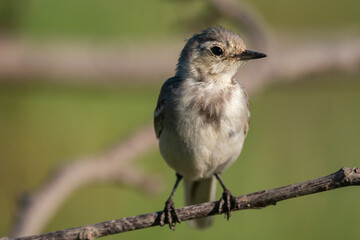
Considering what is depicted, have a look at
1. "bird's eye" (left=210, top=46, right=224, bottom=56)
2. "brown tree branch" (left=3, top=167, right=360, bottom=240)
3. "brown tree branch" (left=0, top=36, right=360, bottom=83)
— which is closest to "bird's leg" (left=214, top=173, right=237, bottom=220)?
"brown tree branch" (left=3, top=167, right=360, bottom=240)

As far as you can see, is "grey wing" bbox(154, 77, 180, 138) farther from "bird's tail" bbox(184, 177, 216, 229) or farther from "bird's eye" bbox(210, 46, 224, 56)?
"bird's tail" bbox(184, 177, 216, 229)

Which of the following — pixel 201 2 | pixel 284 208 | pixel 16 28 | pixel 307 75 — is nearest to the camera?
pixel 284 208

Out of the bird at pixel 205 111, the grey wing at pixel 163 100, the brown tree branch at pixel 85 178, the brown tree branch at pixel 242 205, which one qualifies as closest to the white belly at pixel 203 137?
the bird at pixel 205 111

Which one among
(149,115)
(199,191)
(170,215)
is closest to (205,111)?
(170,215)

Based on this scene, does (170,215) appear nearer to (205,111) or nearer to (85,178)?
(205,111)

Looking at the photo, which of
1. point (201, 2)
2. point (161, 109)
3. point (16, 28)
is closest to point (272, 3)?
point (201, 2)

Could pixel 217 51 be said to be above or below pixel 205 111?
above

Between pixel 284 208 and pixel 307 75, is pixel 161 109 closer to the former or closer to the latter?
pixel 284 208
